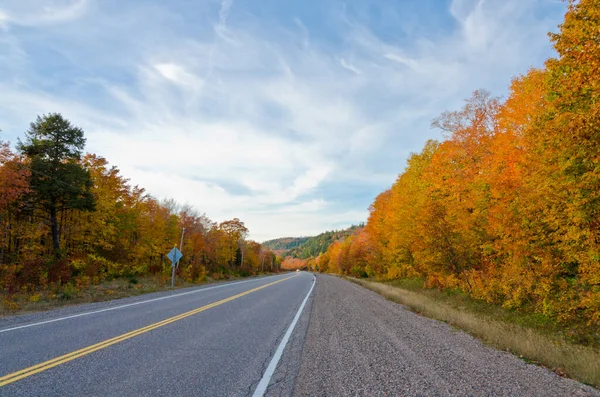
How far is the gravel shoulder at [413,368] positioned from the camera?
14.6ft

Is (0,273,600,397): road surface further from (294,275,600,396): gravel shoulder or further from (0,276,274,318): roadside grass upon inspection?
(0,276,274,318): roadside grass

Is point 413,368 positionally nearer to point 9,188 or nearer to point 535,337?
point 535,337

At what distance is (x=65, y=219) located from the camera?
2677cm

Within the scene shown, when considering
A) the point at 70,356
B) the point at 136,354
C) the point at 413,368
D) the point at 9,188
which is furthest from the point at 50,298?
the point at 413,368

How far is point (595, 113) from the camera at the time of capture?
22.8 ft

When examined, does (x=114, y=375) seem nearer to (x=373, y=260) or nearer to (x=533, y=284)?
(x=533, y=284)

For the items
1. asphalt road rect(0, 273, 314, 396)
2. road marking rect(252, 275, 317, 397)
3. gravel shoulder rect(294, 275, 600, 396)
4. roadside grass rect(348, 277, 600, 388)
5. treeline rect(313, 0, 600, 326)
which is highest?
treeline rect(313, 0, 600, 326)

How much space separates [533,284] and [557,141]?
256 inches

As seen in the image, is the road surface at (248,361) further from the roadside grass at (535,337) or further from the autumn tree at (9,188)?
the autumn tree at (9,188)

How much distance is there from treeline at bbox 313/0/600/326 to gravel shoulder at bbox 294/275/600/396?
474cm

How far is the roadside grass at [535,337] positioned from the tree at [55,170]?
2391cm

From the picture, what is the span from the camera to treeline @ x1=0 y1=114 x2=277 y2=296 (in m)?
18.1

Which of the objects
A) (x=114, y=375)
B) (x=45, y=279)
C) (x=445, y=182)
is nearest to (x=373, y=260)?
(x=445, y=182)

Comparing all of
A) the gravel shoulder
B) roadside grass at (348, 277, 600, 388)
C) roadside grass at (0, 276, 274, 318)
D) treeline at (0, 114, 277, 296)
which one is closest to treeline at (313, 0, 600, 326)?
roadside grass at (348, 277, 600, 388)
